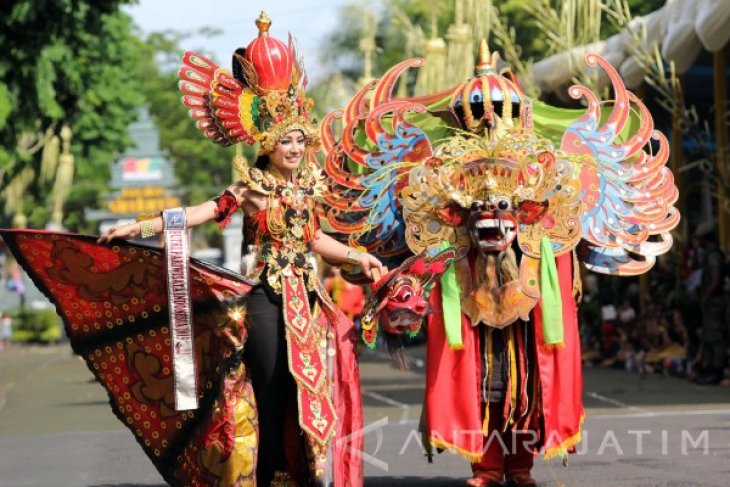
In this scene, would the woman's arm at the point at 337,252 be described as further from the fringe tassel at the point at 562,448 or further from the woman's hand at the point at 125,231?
the fringe tassel at the point at 562,448

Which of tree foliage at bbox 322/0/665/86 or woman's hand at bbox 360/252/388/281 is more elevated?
tree foliage at bbox 322/0/665/86

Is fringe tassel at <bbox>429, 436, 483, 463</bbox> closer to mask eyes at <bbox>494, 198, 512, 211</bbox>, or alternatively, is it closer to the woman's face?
mask eyes at <bbox>494, 198, 512, 211</bbox>

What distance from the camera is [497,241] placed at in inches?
353

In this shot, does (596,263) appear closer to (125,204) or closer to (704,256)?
(704,256)

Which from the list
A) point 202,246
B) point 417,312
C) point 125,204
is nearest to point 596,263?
point 417,312

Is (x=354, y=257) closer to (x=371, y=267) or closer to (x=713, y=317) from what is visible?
(x=371, y=267)

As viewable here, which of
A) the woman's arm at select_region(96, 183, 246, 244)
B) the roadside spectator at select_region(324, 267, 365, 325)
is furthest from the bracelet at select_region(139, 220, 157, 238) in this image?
the roadside spectator at select_region(324, 267, 365, 325)

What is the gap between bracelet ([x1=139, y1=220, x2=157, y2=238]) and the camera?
787cm

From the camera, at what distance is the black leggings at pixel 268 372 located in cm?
806

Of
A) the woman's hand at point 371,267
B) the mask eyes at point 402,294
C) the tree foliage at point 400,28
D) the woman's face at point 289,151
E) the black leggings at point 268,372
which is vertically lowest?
the black leggings at point 268,372

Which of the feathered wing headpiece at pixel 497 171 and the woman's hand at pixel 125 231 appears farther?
the feathered wing headpiece at pixel 497 171

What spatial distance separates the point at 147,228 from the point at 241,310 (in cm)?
57

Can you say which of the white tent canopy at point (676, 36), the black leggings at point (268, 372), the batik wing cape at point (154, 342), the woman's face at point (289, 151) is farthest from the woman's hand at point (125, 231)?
the white tent canopy at point (676, 36)

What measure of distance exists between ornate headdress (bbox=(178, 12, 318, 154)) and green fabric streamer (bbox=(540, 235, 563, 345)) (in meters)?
1.57
